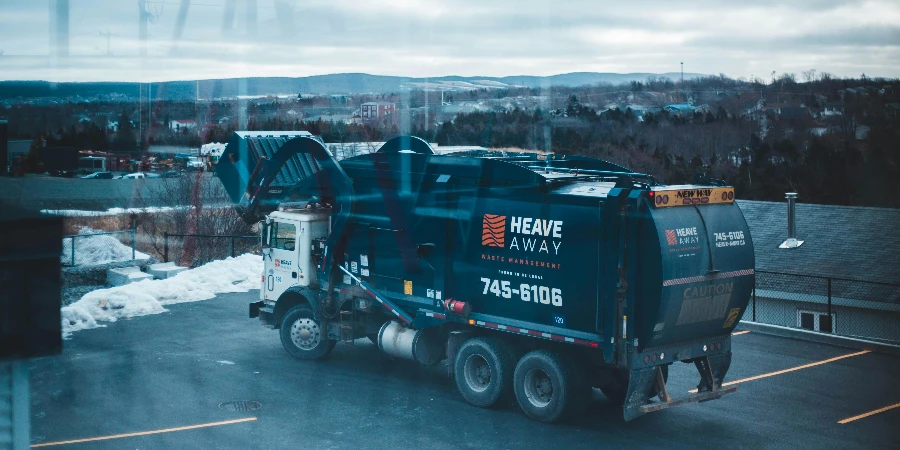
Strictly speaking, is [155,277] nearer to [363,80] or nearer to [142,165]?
[142,165]

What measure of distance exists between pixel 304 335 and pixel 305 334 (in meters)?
0.03

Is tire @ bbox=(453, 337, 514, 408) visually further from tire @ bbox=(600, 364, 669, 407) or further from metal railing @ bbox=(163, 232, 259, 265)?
metal railing @ bbox=(163, 232, 259, 265)

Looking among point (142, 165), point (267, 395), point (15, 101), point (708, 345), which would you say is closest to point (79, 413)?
point (267, 395)

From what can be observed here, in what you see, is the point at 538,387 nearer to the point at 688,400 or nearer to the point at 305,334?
the point at 688,400

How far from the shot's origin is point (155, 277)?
71.7 feet

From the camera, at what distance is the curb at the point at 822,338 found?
49.0 feet

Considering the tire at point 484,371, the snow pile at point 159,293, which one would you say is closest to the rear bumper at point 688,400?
the tire at point 484,371

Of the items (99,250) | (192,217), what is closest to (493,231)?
(99,250)

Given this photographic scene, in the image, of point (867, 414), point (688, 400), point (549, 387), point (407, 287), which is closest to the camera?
point (688, 400)

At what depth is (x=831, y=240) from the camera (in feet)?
79.7

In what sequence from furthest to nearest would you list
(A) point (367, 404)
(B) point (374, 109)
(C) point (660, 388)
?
(B) point (374, 109) → (A) point (367, 404) → (C) point (660, 388)

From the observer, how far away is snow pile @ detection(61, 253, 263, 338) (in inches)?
676

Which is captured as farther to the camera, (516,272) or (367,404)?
(367,404)

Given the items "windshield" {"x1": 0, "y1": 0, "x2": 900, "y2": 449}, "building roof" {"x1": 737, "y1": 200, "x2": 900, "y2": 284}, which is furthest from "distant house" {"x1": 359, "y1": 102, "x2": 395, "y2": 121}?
"building roof" {"x1": 737, "y1": 200, "x2": 900, "y2": 284}
